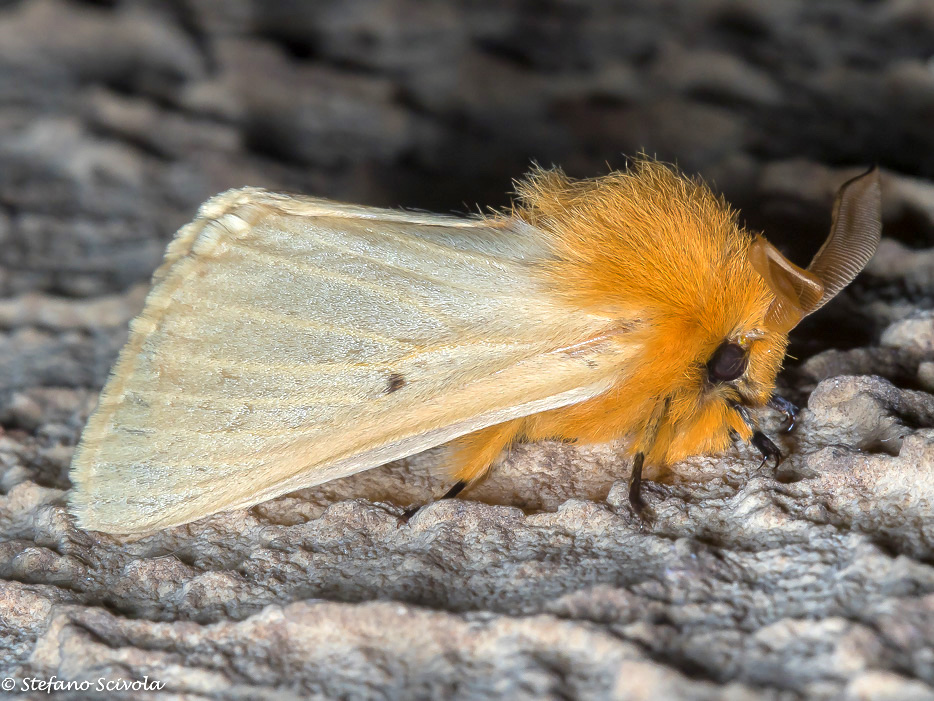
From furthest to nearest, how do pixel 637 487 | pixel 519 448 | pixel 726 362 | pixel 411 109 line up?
pixel 411 109 < pixel 519 448 < pixel 726 362 < pixel 637 487

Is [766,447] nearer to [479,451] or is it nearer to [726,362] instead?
[726,362]

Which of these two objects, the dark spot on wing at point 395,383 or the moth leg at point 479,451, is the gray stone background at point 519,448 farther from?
the dark spot on wing at point 395,383

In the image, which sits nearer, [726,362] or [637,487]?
[637,487]

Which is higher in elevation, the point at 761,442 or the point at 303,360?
the point at 761,442

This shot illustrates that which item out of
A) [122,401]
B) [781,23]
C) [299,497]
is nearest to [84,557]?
[122,401]

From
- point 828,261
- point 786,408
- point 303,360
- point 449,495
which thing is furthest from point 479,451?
point 828,261
